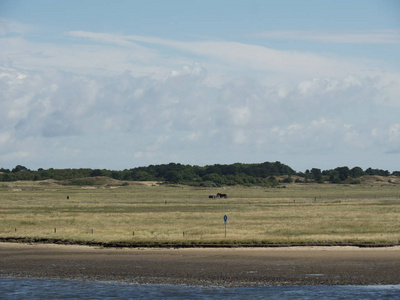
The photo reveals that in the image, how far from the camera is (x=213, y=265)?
30.6m

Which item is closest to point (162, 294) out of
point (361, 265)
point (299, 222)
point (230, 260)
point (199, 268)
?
point (199, 268)

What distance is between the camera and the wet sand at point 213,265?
2720 cm

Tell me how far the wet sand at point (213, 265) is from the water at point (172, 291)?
97cm

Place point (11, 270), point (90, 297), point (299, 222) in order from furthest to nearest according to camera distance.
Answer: point (299, 222)
point (11, 270)
point (90, 297)

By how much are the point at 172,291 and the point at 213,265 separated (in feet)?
19.3

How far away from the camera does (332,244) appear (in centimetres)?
3662

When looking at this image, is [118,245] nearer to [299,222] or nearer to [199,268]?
[199,268]

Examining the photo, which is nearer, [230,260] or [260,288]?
[260,288]

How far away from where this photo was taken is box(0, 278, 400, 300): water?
2393 cm

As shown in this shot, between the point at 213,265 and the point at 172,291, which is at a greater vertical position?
the point at 213,265

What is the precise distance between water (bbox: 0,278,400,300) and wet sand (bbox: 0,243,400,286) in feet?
3.19

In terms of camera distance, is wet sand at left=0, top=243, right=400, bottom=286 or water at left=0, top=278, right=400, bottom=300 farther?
wet sand at left=0, top=243, right=400, bottom=286

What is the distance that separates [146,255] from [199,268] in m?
5.66

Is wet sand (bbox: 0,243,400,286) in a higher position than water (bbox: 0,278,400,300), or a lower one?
higher
